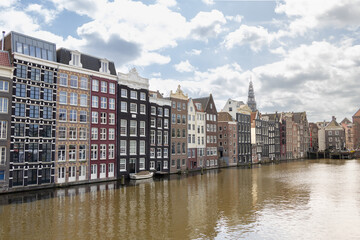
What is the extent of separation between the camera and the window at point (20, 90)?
44669 millimetres

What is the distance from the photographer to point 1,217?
2952 cm

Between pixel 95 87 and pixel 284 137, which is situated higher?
pixel 95 87

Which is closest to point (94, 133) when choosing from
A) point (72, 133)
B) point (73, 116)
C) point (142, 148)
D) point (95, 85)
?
point (72, 133)

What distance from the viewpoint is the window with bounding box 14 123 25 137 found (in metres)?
44.2

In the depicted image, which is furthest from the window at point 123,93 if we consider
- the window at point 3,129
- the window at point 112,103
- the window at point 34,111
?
the window at point 3,129

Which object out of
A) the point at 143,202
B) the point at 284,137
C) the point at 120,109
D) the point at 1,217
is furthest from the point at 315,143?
the point at 1,217

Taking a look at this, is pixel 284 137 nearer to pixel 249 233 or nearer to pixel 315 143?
pixel 315 143

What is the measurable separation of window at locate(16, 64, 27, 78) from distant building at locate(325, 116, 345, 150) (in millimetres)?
175098

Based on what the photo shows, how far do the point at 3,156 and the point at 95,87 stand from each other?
797 inches

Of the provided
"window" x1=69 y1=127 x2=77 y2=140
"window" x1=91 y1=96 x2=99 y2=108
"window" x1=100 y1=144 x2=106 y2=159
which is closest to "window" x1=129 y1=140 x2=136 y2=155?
"window" x1=100 y1=144 x2=106 y2=159

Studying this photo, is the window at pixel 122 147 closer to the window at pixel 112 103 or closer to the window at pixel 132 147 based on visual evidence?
the window at pixel 132 147

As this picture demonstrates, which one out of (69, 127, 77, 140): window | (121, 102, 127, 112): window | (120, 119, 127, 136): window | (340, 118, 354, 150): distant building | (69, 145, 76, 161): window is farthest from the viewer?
(340, 118, 354, 150): distant building

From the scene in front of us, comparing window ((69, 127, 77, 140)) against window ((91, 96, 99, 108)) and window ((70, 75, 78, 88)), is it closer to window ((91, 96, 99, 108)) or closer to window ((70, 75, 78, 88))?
window ((91, 96, 99, 108))

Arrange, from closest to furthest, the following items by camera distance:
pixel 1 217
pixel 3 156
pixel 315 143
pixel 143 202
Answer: pixel 1 217, pixel 143 202, pixel 3 156, pixel 315 143
